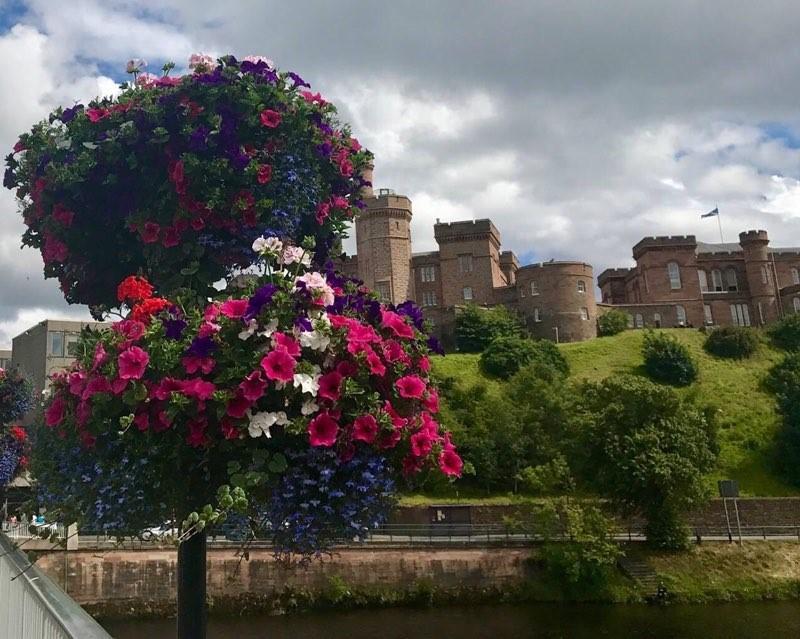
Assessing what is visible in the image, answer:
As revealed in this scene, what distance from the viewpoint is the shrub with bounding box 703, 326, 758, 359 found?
62594 mm

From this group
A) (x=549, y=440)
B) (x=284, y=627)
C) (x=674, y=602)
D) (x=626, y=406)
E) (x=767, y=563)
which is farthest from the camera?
(x=549, y=440)

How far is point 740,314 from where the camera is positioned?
249ft

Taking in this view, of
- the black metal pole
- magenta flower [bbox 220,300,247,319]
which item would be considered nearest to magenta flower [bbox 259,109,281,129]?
magenta flower [bbox 220,300,247,319]

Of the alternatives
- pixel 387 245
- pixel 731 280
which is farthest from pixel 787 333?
pixel 387 245

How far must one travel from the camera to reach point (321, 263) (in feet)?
23.8

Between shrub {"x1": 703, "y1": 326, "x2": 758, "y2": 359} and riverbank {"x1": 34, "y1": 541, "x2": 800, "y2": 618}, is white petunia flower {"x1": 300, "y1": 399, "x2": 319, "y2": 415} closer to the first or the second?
riverbank {"x1": 34, "y1": 541, "x2": 800, "y2": 618}

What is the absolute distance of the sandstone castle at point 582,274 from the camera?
73.3 meters

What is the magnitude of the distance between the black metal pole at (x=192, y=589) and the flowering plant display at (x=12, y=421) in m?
10.3

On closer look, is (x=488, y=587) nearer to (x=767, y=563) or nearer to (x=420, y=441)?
(x=767, y=563)

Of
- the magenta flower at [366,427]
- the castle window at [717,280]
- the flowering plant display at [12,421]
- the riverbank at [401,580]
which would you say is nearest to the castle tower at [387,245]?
the castle window at [717,280]

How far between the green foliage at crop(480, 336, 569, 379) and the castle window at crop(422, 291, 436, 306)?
49.7 feet

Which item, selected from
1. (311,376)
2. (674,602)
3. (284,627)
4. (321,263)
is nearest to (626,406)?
(674,602)

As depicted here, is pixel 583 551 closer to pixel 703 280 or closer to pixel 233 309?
pixel 233 309

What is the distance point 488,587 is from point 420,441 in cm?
2976
